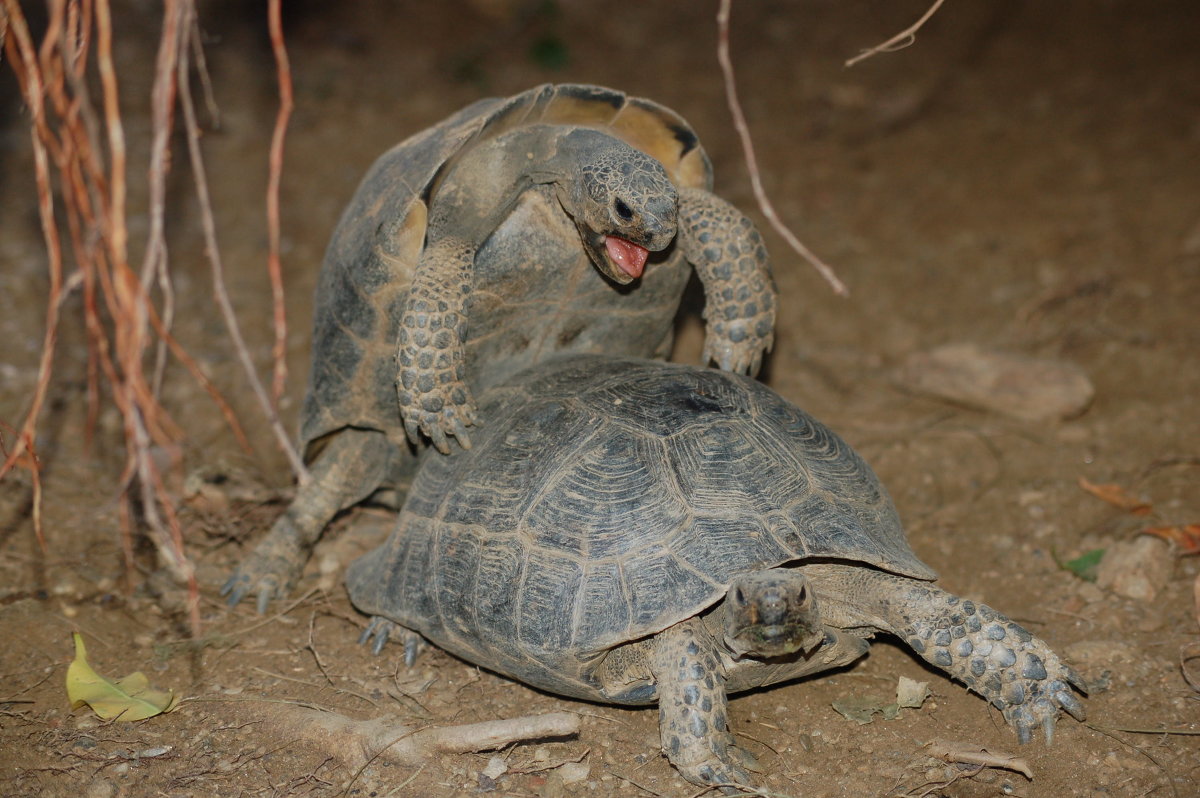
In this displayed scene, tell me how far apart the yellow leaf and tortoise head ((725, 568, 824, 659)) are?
1.94m

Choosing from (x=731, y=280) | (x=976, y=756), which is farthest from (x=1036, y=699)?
(x=731, y=280)

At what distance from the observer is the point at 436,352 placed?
3789 mm

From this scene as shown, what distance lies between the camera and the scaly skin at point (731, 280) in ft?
13.7

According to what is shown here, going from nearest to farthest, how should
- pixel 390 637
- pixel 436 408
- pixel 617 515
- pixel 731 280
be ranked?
pixel 617 515
pixel 436 408
pixel 390 637
pixel 731 280

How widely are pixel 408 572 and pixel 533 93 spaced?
189cm

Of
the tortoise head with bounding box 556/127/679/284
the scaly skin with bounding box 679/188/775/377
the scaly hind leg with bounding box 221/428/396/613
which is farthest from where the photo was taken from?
the scaly hind leg with bounding box 221/428/396/613

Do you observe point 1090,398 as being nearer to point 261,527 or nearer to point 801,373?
point 801,373

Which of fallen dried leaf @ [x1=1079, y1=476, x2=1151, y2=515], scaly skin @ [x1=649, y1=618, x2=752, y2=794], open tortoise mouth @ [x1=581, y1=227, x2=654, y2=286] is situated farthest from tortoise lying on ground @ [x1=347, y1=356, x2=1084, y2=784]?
fallen dried leaf @ [x1=1079, y1=476, x2=1151, y2=515]

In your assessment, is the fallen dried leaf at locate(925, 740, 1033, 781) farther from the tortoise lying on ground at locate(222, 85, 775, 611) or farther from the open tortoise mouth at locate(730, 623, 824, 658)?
the tortoise lying on ground at locate(222, 85, 775, 611)

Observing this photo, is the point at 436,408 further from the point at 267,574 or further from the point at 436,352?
the point at 267,574

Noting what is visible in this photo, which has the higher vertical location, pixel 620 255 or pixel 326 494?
pixel 620 255

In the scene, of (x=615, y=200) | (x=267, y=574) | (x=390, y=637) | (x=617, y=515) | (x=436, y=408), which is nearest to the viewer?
(x=617, y=515)

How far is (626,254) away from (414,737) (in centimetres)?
187

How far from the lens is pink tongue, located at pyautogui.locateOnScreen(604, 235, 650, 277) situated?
12.7 ft
